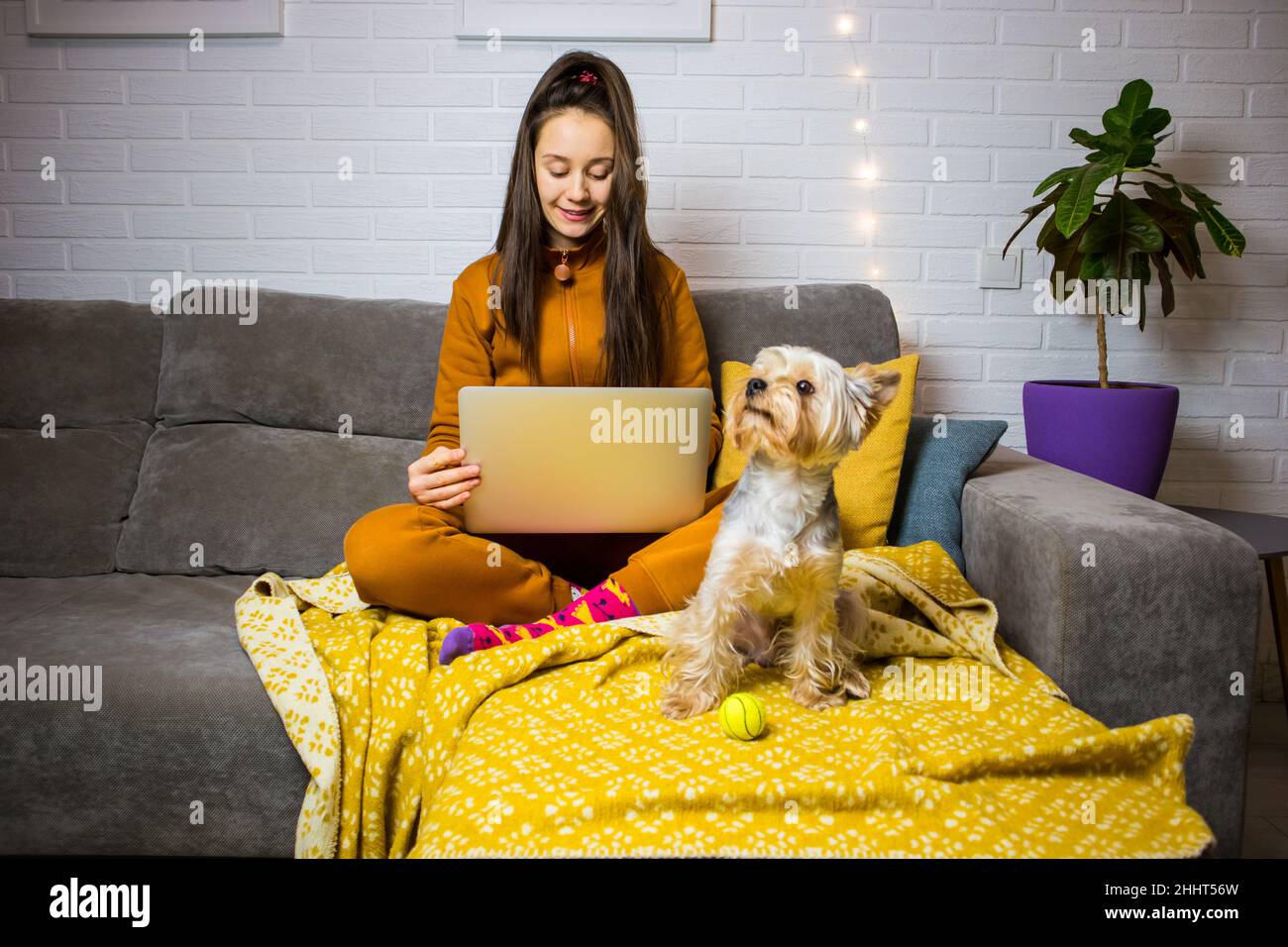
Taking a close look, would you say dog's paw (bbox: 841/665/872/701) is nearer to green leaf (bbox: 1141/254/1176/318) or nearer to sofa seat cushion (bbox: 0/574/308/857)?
sofa seat cushion (bbox: 0/574/308/857)

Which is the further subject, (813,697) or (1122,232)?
(1122,232)

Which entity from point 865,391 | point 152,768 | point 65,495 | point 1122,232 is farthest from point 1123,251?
point 65,495

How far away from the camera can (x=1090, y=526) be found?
1.43 metres

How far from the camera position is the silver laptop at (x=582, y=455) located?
4.67 ft

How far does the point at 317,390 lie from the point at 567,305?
2.12ft

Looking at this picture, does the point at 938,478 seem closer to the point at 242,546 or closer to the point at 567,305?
the point at 567,305

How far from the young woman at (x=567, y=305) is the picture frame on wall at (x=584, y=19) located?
1.76ft

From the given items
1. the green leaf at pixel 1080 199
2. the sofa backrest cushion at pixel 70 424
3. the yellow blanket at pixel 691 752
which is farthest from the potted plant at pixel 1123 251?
the sofa backrest cushion at pixel 70 424

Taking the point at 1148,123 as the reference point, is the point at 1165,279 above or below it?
below

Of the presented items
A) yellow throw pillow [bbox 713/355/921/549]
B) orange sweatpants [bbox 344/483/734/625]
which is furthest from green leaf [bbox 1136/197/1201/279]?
orange sweatpants [bbox 344/483/734/625]

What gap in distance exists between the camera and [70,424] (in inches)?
84.4

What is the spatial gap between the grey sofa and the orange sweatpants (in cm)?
27

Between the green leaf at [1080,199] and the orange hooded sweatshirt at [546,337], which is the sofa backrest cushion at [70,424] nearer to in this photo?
the orange hooded sweatshirt at [546,337]

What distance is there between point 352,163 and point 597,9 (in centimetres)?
76
